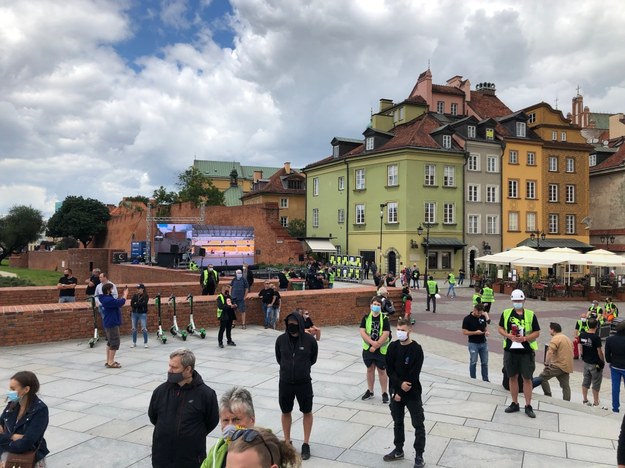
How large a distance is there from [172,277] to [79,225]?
56645mm

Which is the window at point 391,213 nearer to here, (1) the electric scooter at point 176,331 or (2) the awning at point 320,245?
(2) the awning at point 320,245

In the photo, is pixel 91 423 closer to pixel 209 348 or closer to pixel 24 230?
pixel 209 348

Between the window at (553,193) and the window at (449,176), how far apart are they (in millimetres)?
10798

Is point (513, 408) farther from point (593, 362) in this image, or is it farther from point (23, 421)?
point (23, 421)

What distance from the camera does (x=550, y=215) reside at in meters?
47.1

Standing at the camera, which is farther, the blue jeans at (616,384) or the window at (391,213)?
the window at (391,213)

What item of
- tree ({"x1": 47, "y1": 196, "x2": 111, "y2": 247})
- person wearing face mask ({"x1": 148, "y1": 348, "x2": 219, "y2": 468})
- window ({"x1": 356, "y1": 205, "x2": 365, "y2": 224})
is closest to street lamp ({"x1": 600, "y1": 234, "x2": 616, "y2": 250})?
window ({"x1": 356, "y1": 205, "x2": 365, "y2": 224})

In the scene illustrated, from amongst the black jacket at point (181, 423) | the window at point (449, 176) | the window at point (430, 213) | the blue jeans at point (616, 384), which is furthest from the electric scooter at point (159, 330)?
the window at point (449, 176)

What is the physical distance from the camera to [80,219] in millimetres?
74625

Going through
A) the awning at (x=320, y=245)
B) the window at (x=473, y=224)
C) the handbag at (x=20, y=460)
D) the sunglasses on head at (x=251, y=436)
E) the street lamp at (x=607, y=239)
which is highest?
the window at (x=473, y=224)

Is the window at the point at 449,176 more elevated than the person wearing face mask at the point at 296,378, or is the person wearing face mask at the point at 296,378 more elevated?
the window at the point at 449,176

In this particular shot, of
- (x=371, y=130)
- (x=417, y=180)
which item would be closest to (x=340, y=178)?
(x=371, y=130)

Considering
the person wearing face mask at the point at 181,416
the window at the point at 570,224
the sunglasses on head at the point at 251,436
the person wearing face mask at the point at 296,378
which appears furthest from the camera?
the window at the point at 570,224

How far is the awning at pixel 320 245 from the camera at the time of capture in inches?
1804
